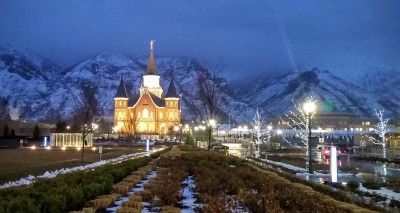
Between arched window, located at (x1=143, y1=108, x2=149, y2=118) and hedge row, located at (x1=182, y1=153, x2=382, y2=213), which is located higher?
arched window, located at (x1=143, y1=108, x2=149, y2=118)

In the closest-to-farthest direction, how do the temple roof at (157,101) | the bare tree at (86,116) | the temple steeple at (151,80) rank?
the bare tree at (86,116) → the temple roof at (157,101) → the temple steeple at (151,80)

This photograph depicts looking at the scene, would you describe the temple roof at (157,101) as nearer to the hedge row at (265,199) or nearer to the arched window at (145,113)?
the arched window at (145,113)

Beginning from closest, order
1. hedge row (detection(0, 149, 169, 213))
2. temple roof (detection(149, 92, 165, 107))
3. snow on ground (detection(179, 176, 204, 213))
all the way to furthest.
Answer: hedge row (detection(0, 149, 169, 213)) → snow on ground (detection(179, 176, 204, 213)) → temple roof (detection(149, 92, 165, 107))

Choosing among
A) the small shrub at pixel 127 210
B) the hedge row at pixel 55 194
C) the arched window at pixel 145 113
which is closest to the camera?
the hedge row at pixel 55 194

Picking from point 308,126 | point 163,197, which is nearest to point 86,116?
point 308,126

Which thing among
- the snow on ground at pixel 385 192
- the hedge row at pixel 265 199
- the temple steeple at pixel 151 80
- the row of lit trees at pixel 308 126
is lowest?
the snow on ground at pixel 385 192

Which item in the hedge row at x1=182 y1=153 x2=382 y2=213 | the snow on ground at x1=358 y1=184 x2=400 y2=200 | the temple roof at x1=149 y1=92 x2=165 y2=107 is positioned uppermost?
the temple roof at x1=149 y1=92 x2=165 y2=107

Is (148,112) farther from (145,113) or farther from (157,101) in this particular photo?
(157,101)

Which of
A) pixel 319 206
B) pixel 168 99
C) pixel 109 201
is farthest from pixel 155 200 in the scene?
pixel 168 99

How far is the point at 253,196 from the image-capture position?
13.5 meters

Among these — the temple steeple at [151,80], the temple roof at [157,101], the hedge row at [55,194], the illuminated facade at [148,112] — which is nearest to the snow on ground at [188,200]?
the hedge row at [55,194]

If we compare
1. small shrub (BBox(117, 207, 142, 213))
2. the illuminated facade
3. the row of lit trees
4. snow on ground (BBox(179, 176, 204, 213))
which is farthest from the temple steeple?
small shrub (BBox(117, 207, 142, 213))

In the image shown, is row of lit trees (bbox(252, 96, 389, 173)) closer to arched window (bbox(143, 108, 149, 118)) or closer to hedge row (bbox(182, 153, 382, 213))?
hedge row (bbox(182, 153, 382, 213))

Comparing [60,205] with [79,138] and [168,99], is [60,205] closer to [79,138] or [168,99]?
[79,138]
